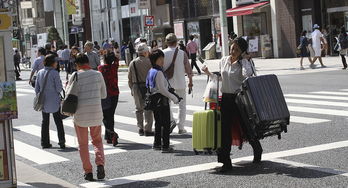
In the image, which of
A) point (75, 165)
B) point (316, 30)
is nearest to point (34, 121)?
point (75, 165)

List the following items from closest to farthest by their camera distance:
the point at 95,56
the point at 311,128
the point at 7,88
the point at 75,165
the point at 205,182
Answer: the point at 7,88 < the point at 205,182 < the point at 75,165 < the point at 311,128 < the point at 95,56

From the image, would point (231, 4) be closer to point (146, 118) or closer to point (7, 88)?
point (146, 118)

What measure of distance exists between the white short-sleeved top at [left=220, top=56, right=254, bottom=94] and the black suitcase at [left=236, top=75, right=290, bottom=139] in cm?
18

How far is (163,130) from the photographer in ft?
33.2

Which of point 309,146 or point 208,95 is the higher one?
point 208,95

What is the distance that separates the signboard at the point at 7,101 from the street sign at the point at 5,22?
23.8 inches

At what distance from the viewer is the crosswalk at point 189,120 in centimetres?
1092

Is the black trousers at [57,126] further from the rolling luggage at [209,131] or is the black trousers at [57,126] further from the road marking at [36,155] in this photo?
the rolling luggage at [209,131]

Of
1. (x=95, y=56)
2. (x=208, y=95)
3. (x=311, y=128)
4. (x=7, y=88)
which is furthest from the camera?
(x=95, y=56)

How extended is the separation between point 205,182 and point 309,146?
2.61 m

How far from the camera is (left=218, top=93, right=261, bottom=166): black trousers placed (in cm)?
823

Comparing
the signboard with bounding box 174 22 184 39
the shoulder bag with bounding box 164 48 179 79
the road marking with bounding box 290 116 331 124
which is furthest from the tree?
the shoulder bag with bounding box 164 48 179 79

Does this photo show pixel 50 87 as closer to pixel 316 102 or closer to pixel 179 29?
pixel 316 102

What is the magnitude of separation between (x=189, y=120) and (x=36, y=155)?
4228 millimetres
